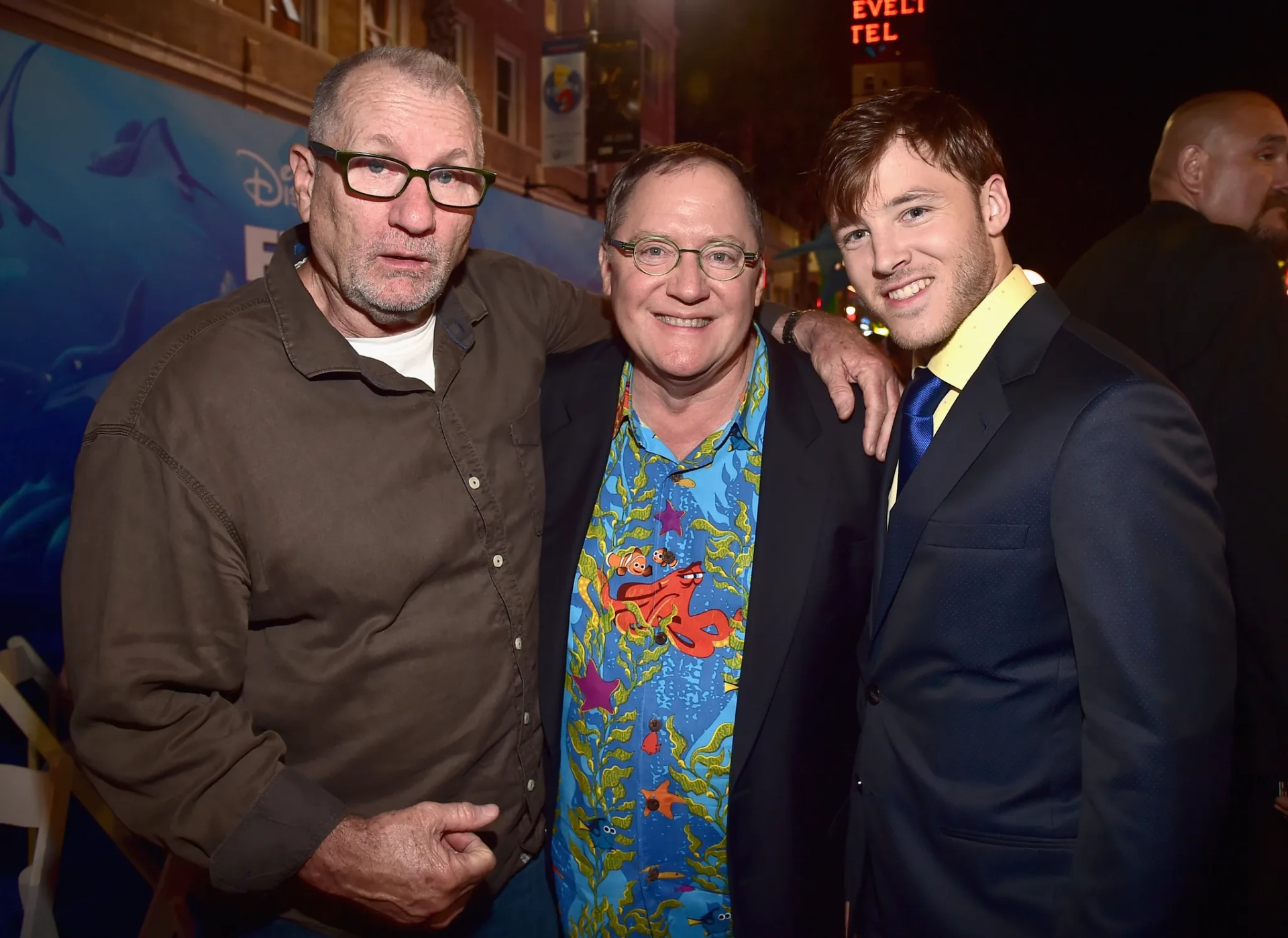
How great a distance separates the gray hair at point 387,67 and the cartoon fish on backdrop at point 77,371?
133cm

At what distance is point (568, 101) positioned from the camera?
10586mm

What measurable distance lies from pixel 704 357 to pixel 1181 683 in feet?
3.88

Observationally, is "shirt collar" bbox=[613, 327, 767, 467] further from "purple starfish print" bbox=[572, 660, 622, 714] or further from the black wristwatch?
"purple starfish print" bbox=[572, 660, 622, 714]

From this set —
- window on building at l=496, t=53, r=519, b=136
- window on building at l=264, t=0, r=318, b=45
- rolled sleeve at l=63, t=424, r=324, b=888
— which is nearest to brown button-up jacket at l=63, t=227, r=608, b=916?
rolled sleeve at l=63, t=424, r=324, b=888

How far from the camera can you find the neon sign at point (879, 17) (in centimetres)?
1105

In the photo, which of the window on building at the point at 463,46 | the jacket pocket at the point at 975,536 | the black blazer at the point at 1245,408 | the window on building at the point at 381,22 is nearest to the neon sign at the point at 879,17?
the window on building at the point at 463,46

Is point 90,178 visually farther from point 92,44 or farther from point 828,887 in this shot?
point 92,44

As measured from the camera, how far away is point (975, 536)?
140 cm

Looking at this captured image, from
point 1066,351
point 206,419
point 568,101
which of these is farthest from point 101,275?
point 568,101

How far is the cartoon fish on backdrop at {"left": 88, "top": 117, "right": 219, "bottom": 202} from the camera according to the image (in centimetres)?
271

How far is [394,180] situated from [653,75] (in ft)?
63.9

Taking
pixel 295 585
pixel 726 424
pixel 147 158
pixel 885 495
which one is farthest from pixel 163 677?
pixel 147 158

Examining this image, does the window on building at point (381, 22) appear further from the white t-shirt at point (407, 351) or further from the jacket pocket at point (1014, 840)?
the jacket pocket at point (1014, 840)

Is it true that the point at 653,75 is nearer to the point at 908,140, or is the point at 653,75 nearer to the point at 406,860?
the point at 908,140
